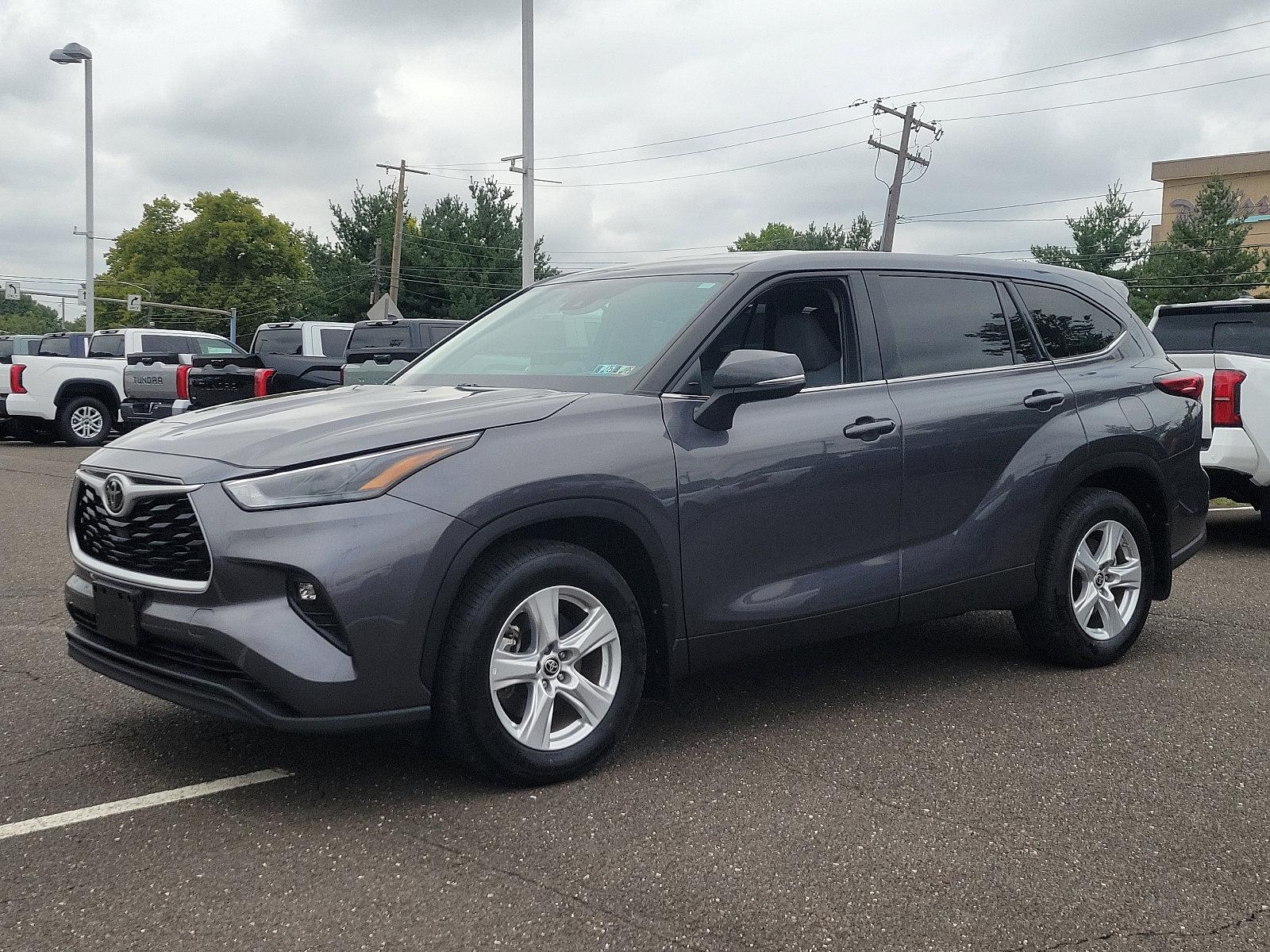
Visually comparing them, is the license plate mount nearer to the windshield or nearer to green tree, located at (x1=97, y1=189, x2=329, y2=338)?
the windshield

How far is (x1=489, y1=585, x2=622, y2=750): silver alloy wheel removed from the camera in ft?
12.6

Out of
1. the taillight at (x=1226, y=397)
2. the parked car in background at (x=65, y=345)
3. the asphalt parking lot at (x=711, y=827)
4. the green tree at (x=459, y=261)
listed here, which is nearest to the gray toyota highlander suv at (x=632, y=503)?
the asphalt parking lot at (x=711, y=827)

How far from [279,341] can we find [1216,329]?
534 inches

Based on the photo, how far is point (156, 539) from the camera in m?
3.77

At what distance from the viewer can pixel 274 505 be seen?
3.55 meters

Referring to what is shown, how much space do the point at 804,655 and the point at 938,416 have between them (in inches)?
55.6

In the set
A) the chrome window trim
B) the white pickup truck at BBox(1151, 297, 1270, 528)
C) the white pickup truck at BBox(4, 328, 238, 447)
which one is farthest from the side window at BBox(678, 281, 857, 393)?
the white pickup truck at BBox(4, 328, 238, 447)

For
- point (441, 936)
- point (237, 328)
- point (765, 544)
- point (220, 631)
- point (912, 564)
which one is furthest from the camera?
point (237, 328)

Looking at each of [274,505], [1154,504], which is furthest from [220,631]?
[1154,504]

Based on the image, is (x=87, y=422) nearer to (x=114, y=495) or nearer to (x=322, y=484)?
(x=114, y=495)

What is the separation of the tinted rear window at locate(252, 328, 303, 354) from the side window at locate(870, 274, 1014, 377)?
14746 mm

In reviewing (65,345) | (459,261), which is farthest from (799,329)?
(459,261)

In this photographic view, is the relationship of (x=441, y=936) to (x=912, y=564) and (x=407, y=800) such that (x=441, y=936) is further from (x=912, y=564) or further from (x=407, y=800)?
(x=912, y=564)

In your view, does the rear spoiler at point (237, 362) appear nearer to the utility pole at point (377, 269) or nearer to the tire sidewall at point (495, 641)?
the tire sidewall at point (495, 641)
